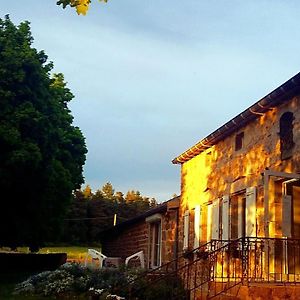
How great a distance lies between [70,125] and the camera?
24.9 metres

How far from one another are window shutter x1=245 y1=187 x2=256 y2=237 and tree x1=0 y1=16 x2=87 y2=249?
25.1 ft

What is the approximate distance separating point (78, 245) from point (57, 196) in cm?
3300

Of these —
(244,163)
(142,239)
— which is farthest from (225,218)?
(142,239)

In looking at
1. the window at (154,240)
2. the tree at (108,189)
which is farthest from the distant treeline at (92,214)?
the window at (154,240)

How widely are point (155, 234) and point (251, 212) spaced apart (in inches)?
342

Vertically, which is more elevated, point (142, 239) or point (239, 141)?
point (239, 141)

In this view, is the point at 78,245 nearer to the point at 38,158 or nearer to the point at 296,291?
the point at 38,158

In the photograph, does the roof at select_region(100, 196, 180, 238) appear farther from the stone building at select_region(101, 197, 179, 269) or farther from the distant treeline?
the distant treeline

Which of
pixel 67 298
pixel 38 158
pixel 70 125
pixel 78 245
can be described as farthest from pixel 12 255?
pixel 78 245

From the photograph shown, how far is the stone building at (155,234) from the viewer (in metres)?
17.3

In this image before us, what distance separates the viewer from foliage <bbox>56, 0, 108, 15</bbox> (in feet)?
17.5

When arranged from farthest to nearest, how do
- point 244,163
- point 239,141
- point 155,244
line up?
point 155,244 < point 239,141 < point 244,163

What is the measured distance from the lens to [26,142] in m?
16.4

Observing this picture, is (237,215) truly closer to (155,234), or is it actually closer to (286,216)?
(286,216)
